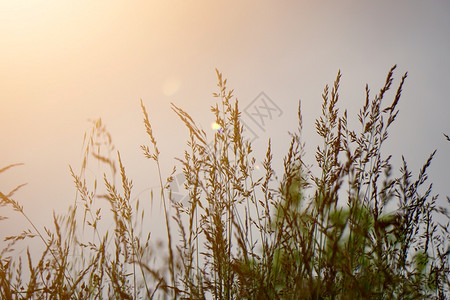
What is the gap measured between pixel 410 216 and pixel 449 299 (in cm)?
97

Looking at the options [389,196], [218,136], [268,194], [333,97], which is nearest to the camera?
[389,196]

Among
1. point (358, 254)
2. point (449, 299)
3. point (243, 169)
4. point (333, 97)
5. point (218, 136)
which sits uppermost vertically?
point (333, 97)

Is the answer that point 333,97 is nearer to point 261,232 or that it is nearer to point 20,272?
point 261,232

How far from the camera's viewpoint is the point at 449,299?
8.62 ft

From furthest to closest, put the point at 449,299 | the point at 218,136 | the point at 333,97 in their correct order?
1. the point at 449,299
2. the point at 333,97
3. the point at 218,136

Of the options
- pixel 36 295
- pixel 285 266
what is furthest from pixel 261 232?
pixel 36 295

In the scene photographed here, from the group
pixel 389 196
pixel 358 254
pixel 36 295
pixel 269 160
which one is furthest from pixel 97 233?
pixel 389 196

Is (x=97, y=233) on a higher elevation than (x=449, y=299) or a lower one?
higher

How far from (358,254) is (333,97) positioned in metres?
0.92

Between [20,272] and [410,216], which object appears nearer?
[410,216]

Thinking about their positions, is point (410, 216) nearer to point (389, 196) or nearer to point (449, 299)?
point (389, 196)

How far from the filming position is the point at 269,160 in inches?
84.3

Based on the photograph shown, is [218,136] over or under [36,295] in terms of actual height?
over

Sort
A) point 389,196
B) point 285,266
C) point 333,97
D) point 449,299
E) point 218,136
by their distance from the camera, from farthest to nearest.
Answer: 1. point 449,299
2. point 333,97
3. point 218,136
4. point 389,196
5. point 285,266
